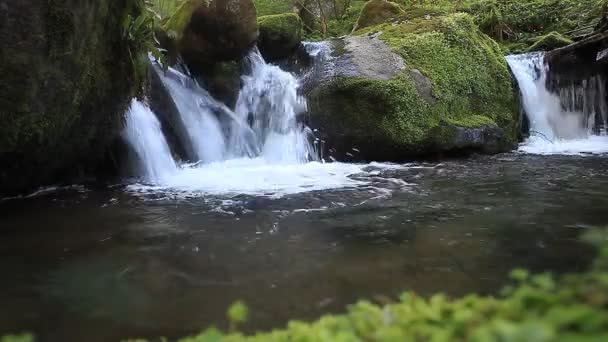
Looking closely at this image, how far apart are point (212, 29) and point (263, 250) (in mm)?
6680

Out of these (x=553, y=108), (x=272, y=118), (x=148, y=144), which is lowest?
(x=553, y=108)

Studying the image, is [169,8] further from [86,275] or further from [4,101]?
[86,275]

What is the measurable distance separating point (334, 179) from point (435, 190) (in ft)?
5.02

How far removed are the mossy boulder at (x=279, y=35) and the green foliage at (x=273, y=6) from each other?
10451 mm

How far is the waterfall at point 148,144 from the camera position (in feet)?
25.9

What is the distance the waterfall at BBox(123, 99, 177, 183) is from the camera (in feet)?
25.9

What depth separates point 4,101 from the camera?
486 centimetres

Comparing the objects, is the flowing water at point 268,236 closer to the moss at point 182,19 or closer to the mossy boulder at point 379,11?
the moss at point 182,19

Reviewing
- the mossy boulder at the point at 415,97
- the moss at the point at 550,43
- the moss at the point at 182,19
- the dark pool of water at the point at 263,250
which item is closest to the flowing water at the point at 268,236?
the dark pool of water at the point at 263,250

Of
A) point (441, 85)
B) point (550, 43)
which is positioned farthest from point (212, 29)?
point (550, 43)

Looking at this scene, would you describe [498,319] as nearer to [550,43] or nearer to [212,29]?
[212,29]

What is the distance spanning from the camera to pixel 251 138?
9727mm

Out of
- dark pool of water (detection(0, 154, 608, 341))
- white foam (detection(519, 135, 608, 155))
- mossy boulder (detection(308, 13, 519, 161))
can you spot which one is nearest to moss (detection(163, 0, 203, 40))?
mossy boulder (detection(308, 13, 519, 161))

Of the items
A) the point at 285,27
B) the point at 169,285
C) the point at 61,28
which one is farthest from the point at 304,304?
the point at 285,27
